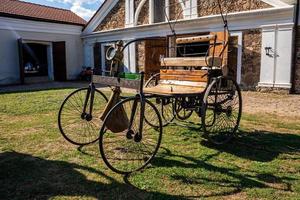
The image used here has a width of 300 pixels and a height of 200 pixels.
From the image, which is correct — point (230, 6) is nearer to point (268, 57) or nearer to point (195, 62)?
point (268, 57)

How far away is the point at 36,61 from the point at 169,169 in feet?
55.5

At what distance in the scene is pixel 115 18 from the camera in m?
16.9

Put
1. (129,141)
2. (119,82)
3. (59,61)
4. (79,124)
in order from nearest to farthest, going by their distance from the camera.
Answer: (119,82), (129,141), (79,124), (59,61)

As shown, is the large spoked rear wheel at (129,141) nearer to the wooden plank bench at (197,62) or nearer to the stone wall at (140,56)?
the wooden plank bench at (197,62)

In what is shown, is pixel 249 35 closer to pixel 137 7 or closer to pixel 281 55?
pixel 281 55

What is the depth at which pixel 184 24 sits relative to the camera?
13211 mm

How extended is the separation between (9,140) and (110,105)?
6.36 feet

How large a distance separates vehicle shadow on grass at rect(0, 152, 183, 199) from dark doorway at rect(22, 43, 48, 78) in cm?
1565

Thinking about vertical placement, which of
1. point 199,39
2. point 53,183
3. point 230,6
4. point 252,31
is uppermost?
point 230,6

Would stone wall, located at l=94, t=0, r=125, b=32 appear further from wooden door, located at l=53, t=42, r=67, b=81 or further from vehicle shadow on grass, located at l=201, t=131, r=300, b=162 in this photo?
vehicle shadow on grass, located at l=201, t=131, r=300, b=162

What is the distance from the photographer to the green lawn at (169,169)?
2.85 metres

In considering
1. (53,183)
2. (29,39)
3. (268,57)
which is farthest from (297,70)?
(29,39)

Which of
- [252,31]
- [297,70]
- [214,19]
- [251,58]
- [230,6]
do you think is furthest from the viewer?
[214,19]

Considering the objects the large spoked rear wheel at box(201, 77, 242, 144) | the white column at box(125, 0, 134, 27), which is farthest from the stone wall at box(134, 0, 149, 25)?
the large spoked rear wheel at box(201, 77, 242, 144)
